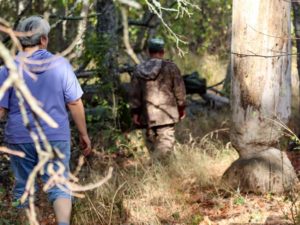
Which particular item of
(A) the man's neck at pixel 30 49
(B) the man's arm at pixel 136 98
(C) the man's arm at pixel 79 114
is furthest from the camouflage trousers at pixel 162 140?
(A) the man's neck at pixel 30 49

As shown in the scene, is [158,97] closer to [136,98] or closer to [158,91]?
[158,91]

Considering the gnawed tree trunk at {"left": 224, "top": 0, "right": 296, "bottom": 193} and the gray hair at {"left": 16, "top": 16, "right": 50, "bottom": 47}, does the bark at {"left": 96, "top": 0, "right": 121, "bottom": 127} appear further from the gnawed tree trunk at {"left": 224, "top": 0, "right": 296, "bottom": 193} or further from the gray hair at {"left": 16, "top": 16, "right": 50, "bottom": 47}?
the gray hair at {"left": 16, "top": 16, "right": 50, "bottom": 47}

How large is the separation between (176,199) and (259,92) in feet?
4.46

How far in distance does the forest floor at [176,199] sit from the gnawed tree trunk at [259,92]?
22cm

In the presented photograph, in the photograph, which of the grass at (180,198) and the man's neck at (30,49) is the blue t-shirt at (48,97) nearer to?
the man's neck at (30,49)

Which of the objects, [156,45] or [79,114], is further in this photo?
[156,45]

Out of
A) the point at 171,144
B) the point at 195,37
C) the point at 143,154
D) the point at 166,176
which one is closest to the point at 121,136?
the point at 143,154

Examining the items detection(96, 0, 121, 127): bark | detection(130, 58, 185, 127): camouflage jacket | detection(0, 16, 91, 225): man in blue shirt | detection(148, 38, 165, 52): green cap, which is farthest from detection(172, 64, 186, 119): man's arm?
detection(0, 16, 91, 225): man in blue shirt

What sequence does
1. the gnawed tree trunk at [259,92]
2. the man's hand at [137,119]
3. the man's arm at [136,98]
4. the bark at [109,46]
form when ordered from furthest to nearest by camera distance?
1. the bark at [109,46]
2. the man's hand at [137,119]
3. the man's arm at [136,98]
4. the gnawed tree trunk at [259,92]

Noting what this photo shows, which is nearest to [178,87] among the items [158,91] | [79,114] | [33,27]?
[158,91]

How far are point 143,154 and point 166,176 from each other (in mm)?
2123

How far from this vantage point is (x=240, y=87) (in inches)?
235

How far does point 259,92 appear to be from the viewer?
587 centimetres

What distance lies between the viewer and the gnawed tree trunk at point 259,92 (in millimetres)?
5758
